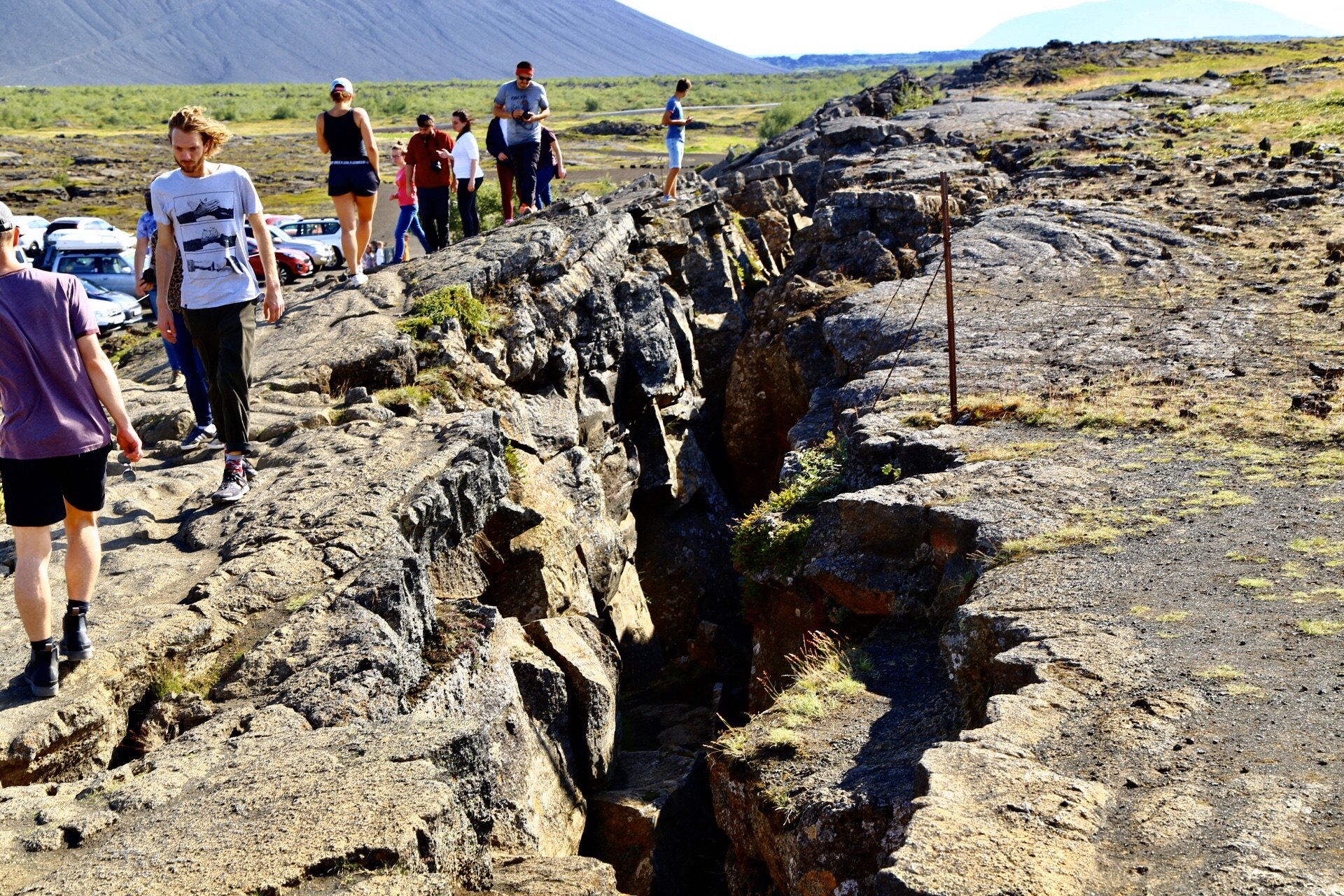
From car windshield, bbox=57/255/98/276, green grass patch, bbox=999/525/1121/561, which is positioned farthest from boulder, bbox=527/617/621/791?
car windshield, bbox=57/255/98/276

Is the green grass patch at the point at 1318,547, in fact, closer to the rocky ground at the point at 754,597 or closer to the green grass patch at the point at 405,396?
the rocky ground at the point at 754,597

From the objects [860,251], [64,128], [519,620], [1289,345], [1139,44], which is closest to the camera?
[519,620]

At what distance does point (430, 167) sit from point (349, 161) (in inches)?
108

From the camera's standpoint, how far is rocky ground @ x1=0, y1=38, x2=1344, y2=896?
5.04m

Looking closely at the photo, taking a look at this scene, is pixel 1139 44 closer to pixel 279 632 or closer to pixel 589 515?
pixel 589 515

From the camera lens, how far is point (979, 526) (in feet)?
27.1

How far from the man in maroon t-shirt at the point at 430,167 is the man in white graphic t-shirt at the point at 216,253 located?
7131mm

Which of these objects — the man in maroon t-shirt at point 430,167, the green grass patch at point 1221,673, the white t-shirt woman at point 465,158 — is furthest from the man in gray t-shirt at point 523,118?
the green grass patch at point 1221,673

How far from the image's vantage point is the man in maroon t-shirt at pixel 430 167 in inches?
569

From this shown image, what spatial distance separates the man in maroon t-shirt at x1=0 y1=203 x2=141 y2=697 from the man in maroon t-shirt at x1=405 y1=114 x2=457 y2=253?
30.5 ft

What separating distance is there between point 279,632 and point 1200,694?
18.3ft

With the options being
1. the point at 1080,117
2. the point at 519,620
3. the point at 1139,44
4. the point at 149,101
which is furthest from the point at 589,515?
the point at 149,101

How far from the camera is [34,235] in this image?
2825 cm

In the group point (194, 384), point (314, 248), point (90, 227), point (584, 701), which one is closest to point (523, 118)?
point (194, 384)
